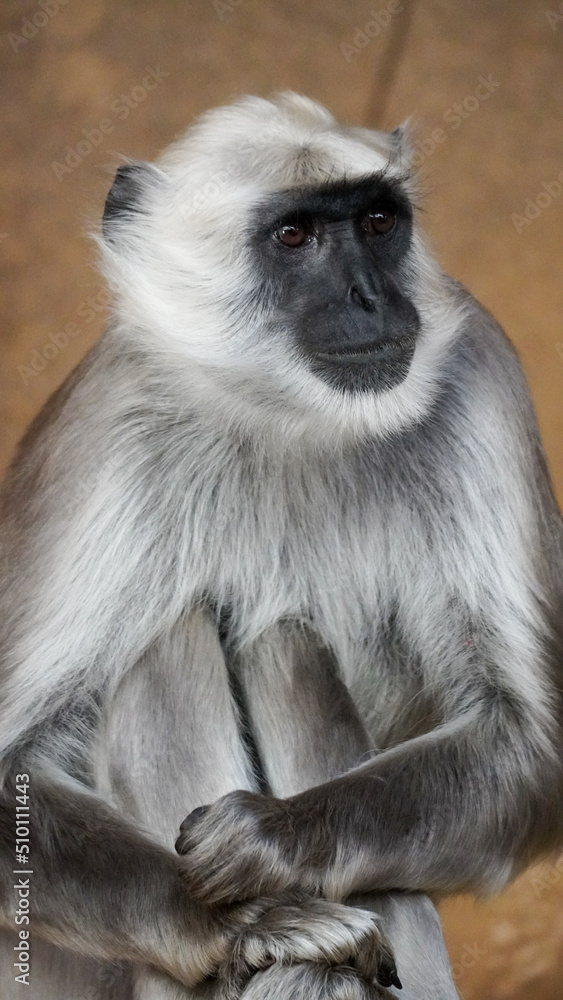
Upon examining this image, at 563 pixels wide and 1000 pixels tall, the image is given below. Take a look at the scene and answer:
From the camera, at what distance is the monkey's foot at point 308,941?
3.22 meters

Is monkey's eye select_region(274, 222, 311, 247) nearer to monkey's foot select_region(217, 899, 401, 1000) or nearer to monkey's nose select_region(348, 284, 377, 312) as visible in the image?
monkey's nose select_region(348, 284, 377, 312)

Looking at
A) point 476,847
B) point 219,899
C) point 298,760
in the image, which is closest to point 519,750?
point 476,847

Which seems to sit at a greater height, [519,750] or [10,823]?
[519,750]

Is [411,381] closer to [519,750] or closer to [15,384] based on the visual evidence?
[519,750]

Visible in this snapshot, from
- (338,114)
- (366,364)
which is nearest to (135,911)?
(366,364)

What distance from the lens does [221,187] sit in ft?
12.6

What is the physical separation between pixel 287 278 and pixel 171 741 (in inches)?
48.0

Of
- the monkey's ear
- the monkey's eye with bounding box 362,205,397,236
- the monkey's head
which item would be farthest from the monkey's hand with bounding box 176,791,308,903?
the monkey's ear

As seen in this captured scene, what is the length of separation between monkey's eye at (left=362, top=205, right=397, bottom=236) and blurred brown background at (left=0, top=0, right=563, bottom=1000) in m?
2.58

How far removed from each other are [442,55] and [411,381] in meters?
3.56

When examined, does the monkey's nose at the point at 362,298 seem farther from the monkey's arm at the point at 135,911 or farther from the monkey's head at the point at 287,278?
the monkey's arm at the point at 135,911

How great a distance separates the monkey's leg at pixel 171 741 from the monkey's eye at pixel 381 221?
116cm

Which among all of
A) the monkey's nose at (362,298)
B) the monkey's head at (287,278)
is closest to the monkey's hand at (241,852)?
the monkey's head at (287,278)

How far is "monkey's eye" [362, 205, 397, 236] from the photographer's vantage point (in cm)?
389
